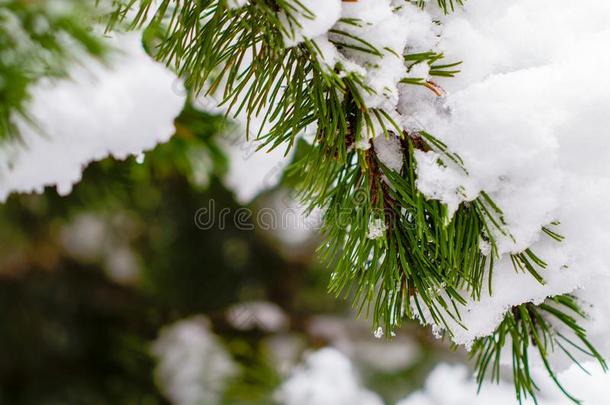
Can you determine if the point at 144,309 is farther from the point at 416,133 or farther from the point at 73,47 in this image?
the point at 416,133

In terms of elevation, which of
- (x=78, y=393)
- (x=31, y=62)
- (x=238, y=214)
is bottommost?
(x=78, y=393)

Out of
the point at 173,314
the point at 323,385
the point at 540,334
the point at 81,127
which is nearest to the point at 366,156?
the point at 540,334

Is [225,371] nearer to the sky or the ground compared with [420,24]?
nearer to the ground

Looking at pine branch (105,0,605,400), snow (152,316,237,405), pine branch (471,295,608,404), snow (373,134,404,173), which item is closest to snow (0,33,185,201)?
pine branch (105,0,605,400)

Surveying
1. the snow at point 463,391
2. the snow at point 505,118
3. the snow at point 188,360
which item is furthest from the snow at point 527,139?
the snow at point 188,360

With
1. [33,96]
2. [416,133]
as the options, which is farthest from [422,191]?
[33,96]

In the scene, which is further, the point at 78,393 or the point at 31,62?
the point at 78,393
